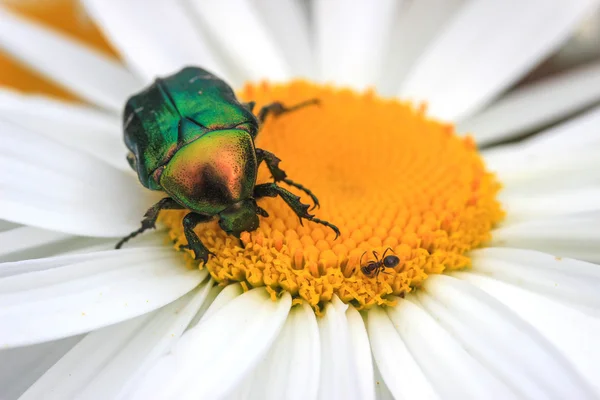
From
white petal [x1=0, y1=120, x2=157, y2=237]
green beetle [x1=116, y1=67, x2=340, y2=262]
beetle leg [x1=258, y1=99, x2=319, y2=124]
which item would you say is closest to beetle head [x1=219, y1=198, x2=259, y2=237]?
green beetle [x1=116, y1=67, x2=340, y2=262]

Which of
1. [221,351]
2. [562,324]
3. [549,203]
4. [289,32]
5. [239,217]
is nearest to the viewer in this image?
[221,351]

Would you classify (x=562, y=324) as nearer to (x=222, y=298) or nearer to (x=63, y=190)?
(x=222, y=298)

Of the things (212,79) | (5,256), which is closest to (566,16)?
(212,79)

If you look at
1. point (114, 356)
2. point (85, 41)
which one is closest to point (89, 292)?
point (114, 356)

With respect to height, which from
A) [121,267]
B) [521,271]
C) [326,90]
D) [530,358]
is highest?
[326,90]

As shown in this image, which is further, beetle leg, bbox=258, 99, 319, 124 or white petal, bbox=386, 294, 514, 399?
beetle leg, bbox=258, 99, 319, 124

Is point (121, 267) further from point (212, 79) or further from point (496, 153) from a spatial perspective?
point (496, 153)

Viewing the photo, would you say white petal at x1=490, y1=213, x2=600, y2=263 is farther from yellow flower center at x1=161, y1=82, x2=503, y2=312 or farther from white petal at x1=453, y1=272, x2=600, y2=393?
white petal at x1=453, y1=272, x2=600, y2=393
